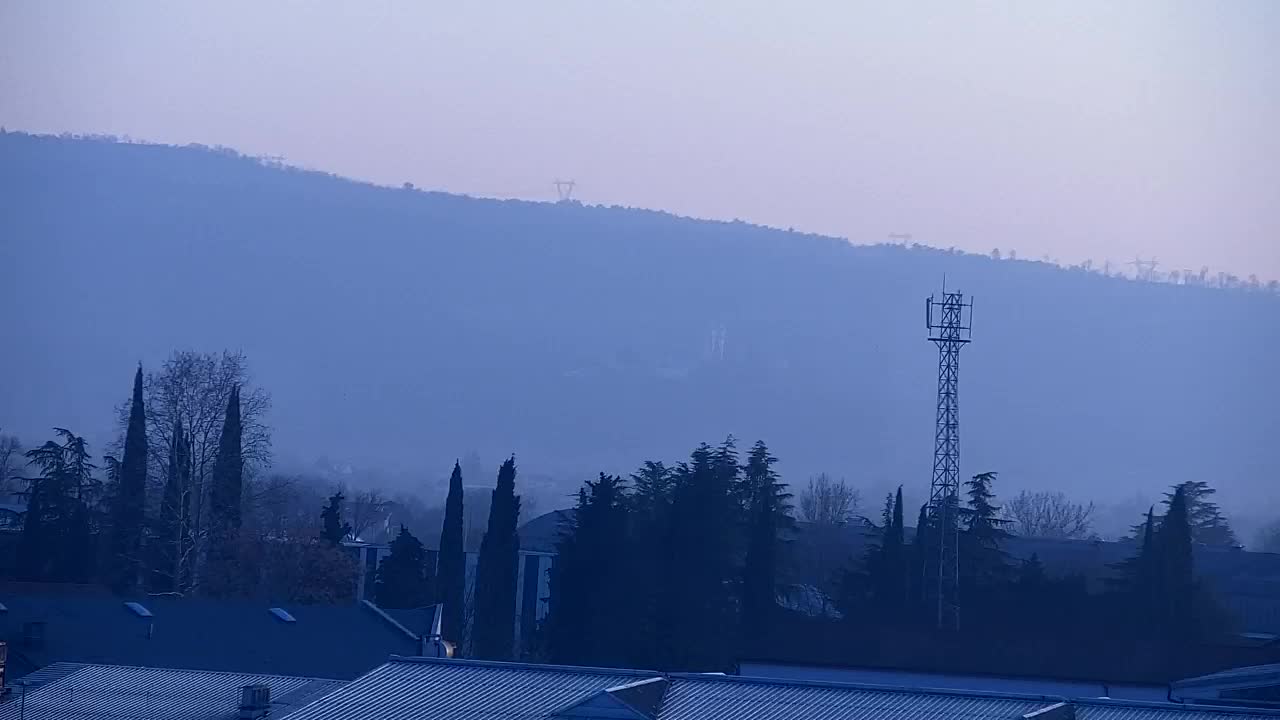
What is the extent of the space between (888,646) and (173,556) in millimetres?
21780

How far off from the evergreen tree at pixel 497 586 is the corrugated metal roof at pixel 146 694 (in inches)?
773

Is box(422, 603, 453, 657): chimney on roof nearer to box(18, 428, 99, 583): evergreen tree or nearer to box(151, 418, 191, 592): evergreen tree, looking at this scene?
box(151, 418, 191, 592): evergreen tree

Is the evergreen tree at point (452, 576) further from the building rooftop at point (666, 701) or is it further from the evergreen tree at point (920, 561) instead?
the building rooftop at point (666, 701)

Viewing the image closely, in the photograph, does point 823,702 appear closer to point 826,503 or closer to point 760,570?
point 760,570

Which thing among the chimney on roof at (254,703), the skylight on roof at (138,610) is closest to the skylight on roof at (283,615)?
the skylight on roof at (138,610)

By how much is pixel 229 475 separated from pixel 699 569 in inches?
529

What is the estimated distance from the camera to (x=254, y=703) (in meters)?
24.4

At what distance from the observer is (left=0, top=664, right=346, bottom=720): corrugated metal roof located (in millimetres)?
24109

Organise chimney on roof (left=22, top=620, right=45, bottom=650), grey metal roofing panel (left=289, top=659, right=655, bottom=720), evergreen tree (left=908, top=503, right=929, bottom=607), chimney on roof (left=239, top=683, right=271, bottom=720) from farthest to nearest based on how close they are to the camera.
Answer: evergreen tree (left=908, top=503, right=929, bottom=607), chimney on roof (left=22, top=620, right=45, bottom=650), chimney on roof (left=239, top=683, right=271, bottom=720), grey metal roofing panel (left=289, top=659, right=655, bottom=720)

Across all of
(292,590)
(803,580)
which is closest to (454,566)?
(292,590)

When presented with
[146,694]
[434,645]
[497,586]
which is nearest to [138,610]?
[434,645]

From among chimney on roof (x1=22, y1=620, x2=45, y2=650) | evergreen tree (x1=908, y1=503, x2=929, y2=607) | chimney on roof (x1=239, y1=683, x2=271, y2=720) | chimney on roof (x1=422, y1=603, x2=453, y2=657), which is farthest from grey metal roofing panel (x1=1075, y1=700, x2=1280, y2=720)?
evergreen tree (x1=908, y1=503, x2=929, y2=607)

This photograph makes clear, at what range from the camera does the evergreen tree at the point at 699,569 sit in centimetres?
4278

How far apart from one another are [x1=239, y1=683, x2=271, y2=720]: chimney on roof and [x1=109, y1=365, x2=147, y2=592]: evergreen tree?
89.4 feet
